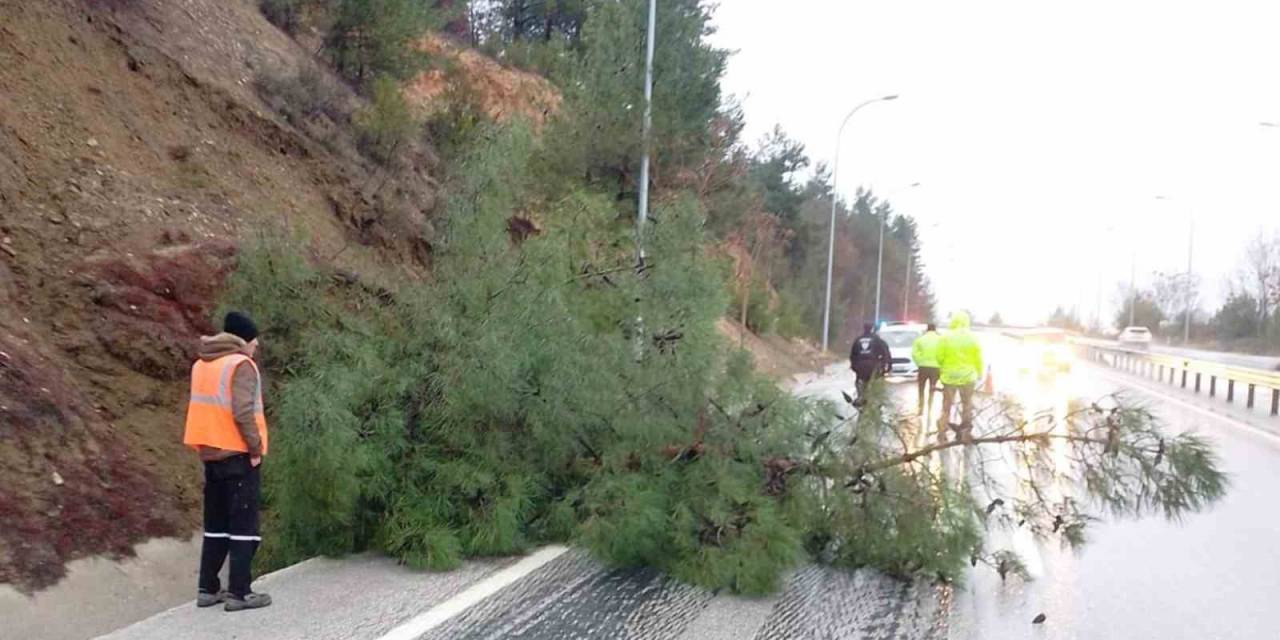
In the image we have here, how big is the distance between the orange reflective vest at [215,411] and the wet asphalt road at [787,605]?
0.91 metres

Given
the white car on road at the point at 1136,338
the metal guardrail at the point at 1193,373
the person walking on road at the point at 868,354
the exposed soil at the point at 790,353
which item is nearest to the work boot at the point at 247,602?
the person walking on road at the point at 868,354

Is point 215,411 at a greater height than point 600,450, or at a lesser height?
greater

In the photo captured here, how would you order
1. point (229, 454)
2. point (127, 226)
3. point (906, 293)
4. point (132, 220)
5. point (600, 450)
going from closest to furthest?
point (229, 454) < point (600, 450) < point (127, 226) < point (132, 220) < point (906, 293)

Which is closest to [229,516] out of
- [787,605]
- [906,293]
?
[787,605]

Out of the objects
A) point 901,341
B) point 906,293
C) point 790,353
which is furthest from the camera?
point 906,293

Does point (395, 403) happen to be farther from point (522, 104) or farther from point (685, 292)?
point (522, 104)

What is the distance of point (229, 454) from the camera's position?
5852mm

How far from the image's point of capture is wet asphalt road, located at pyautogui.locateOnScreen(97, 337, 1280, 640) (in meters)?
5.66

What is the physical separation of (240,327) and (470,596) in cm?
200

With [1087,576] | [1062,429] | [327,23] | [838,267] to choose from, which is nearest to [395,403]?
[1062,429]

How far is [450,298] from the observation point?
23.7 feet

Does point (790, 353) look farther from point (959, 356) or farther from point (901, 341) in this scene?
point (959, 356)

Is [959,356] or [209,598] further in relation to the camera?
[959,356]

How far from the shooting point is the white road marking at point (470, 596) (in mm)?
5438
